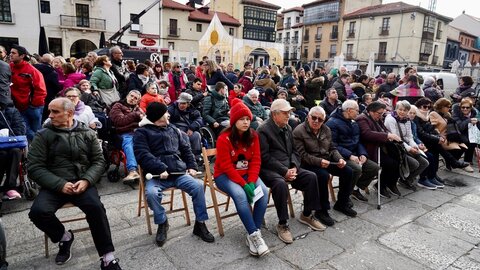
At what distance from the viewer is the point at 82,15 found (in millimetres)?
28031

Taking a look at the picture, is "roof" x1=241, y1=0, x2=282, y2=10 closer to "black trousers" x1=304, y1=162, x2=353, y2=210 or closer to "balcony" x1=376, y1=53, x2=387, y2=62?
"balcony" x1=376, y1=53, x2=387, y2=62

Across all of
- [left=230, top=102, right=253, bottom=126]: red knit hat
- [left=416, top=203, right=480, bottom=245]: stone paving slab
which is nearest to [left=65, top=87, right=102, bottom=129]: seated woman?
[left=230, top=102, right=253, bottom=126]: red knit hat

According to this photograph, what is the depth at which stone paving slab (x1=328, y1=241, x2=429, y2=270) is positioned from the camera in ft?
9.94

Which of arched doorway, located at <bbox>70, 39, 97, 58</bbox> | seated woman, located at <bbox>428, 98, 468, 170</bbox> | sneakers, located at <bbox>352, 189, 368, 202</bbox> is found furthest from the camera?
arched doorway, located at <bbox>70, 39, 97, 58</bbox>

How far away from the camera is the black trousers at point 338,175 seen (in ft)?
12.8

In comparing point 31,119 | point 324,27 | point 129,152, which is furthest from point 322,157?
point 324,27

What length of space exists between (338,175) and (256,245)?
1677 mm

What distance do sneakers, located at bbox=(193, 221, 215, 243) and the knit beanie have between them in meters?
1.24

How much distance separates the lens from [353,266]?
9.89 feet

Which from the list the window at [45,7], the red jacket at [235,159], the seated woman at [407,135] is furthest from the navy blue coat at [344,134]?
the window at [45,7]

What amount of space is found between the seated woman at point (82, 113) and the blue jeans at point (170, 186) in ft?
5.71

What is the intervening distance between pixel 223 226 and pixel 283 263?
0.96m

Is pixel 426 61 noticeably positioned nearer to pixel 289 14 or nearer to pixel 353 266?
pixel 289 14

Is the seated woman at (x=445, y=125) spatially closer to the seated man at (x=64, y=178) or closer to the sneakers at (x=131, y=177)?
the sneakers at (x=131, y=177)
